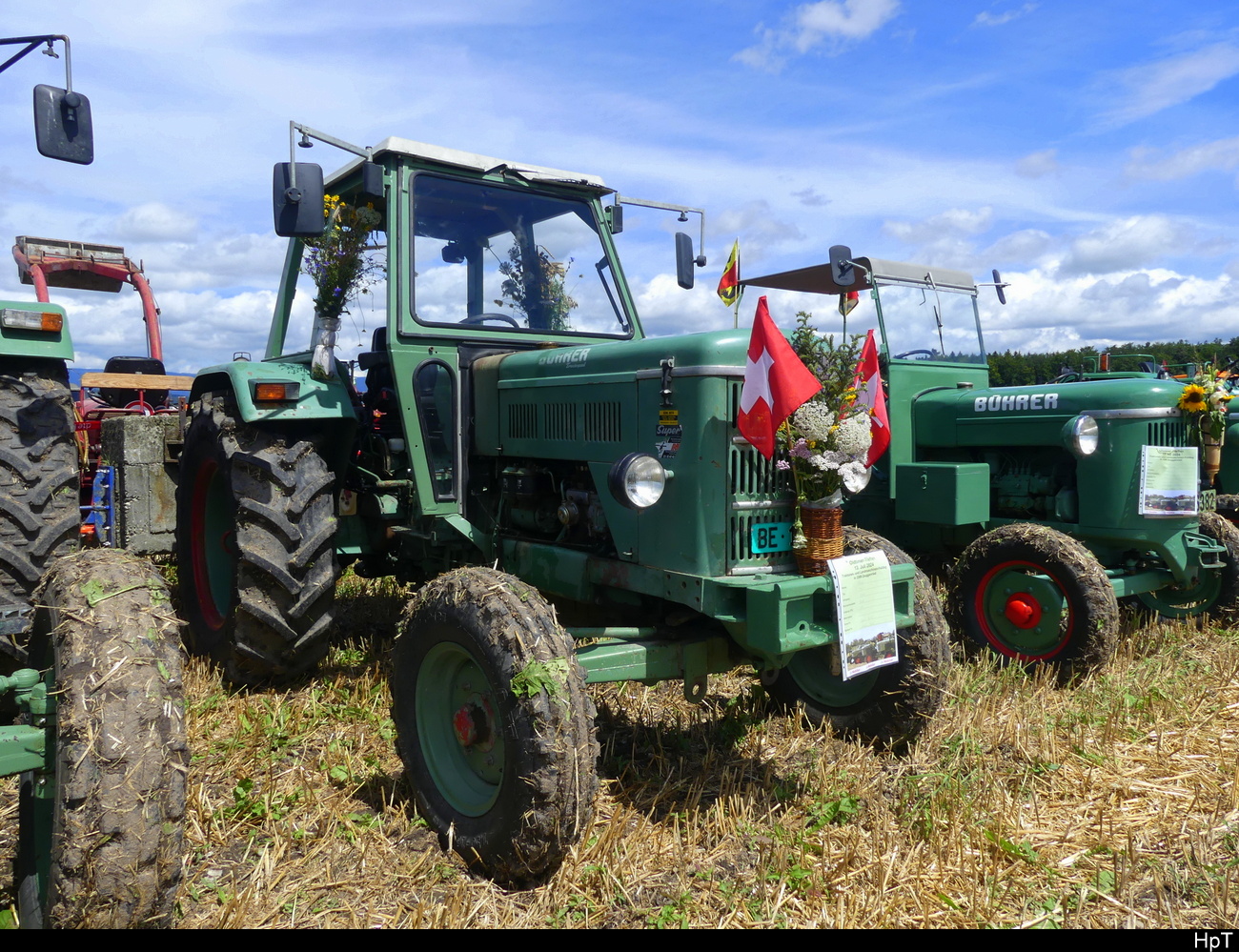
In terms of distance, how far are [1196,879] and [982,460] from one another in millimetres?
3533

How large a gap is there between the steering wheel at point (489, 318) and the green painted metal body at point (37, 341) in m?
1.69

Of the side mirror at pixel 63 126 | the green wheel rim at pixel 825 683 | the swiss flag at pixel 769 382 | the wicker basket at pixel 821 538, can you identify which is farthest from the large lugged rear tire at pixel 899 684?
the side mirror at pixel 63 126

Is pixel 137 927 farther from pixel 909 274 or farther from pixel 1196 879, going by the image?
pixel 909 274

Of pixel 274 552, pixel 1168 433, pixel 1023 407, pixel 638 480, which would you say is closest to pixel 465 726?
pixel 638 480

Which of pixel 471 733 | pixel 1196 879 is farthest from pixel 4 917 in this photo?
pixel 1196 879

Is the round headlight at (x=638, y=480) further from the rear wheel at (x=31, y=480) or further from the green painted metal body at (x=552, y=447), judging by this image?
the rear wheel at (x=31, y=480)

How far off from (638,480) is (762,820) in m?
1.17

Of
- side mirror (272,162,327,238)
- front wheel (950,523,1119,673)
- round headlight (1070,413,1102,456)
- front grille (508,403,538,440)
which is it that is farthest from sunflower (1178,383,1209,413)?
side mirror (272,162,327,238)

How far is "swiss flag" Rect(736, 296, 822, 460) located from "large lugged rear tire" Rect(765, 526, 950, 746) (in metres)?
0.69

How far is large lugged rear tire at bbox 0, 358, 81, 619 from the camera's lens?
3.35 m

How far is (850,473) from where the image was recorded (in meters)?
2.94

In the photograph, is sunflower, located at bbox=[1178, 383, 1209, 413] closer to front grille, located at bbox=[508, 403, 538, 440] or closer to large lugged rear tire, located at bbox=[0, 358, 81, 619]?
front grille, located at bbox=[508, 403, 538, 440]

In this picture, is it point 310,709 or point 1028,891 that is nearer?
point 1028,891

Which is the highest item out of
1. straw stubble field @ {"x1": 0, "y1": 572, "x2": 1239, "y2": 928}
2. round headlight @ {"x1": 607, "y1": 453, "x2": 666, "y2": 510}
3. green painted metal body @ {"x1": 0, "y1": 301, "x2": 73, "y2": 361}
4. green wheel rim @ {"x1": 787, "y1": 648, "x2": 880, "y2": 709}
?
green painted metal body @ {"x1": 0, "y1": 301, "x2": 73, "y2": 361}
